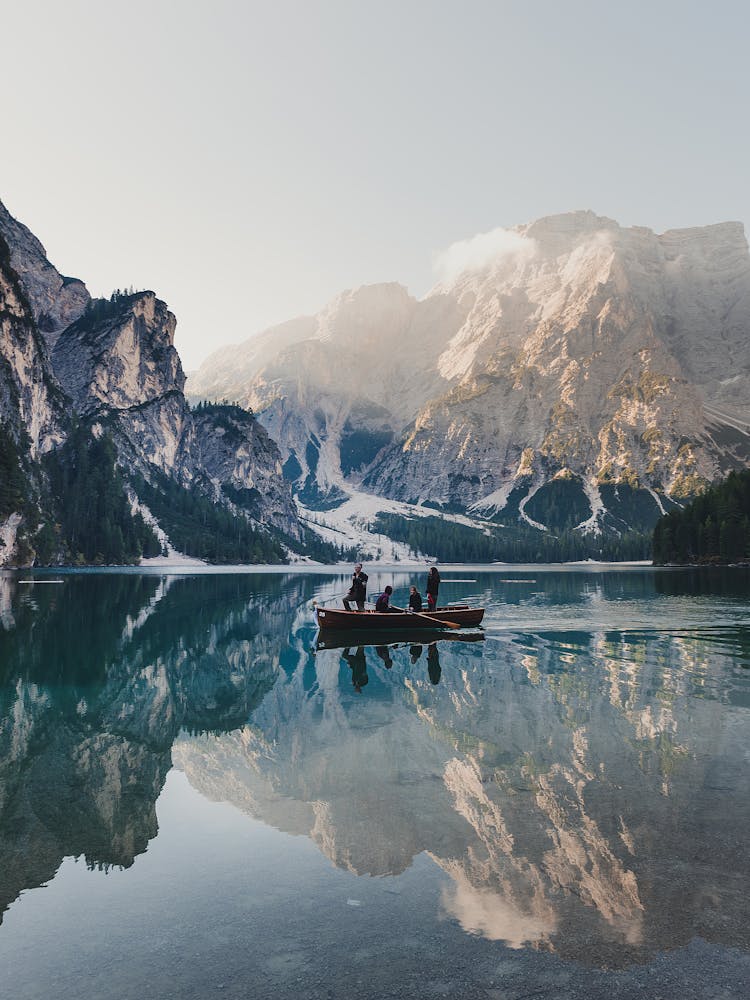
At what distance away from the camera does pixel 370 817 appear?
15.1 meters

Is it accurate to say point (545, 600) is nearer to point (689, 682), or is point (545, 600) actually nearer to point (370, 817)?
point (689, 682)

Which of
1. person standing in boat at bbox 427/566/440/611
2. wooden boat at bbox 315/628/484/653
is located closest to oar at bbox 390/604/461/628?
wooden boat at bbox 315/628/484/653

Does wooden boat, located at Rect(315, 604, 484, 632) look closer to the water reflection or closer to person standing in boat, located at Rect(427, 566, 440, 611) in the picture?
person standing in boat, located at Rect(427, 566, 440, 611)

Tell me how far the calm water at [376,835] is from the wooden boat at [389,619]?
17357 mm

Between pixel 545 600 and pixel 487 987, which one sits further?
pixel 545 600

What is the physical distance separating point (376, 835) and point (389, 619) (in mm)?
37366

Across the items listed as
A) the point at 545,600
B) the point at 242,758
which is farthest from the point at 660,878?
the point at 545,600

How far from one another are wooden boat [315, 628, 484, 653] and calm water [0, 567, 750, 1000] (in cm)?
1530

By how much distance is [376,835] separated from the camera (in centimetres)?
1411

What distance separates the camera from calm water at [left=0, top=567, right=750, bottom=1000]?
9359 millimetres

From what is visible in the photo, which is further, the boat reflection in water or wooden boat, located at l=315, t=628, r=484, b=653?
wooden boat, located at l=315, t=628, r=484, b=653

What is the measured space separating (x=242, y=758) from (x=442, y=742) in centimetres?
597

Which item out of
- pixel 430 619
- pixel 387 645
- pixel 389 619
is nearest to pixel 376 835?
pixel 387 645

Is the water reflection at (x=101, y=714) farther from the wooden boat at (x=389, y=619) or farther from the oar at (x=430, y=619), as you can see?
the oar at (x=430, y=619)
